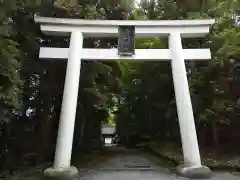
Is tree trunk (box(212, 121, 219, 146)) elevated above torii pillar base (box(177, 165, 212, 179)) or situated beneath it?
elevated above

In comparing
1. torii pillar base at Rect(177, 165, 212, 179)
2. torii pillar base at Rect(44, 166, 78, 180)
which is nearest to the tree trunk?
torii pillar base at Rect(177, 165, 212, 179)

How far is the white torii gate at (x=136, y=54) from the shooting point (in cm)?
826

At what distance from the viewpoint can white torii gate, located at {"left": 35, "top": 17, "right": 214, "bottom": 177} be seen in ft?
27.1

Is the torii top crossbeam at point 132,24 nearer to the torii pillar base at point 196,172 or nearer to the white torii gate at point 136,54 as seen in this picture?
the white torii gate at point 136,54

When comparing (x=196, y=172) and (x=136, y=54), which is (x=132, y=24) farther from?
(x=196, y=172)

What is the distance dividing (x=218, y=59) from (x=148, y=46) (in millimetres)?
4813

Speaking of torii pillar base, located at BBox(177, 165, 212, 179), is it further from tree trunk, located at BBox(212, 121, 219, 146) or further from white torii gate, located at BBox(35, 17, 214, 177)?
tree trunk, located at BBox(212, 121, 219, 146)

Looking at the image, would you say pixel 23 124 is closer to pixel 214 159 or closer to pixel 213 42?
pixel 214 159

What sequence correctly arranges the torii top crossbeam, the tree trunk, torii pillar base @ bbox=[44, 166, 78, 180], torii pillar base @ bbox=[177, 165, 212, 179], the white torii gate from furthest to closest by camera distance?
the tree trunk
the torii top crossbeam
the white torii gate
torii pillar base @ bbox=[177, 165, 212, 179]
torii pillar base @ bbox=[44, 166, 78, 180]

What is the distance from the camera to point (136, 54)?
891 cm

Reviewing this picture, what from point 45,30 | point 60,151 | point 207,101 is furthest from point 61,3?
point 207,101

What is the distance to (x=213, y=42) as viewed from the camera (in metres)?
10.9

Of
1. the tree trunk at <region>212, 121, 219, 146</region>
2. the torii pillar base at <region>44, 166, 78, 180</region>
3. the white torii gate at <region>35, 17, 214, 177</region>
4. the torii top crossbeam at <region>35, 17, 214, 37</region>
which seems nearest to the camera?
the torii pillar base at <region>44, 166, 78, 180</region>

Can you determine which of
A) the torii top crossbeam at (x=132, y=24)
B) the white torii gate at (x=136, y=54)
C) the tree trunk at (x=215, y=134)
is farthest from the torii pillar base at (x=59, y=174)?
the tree trunk at (x=215, y=134)
